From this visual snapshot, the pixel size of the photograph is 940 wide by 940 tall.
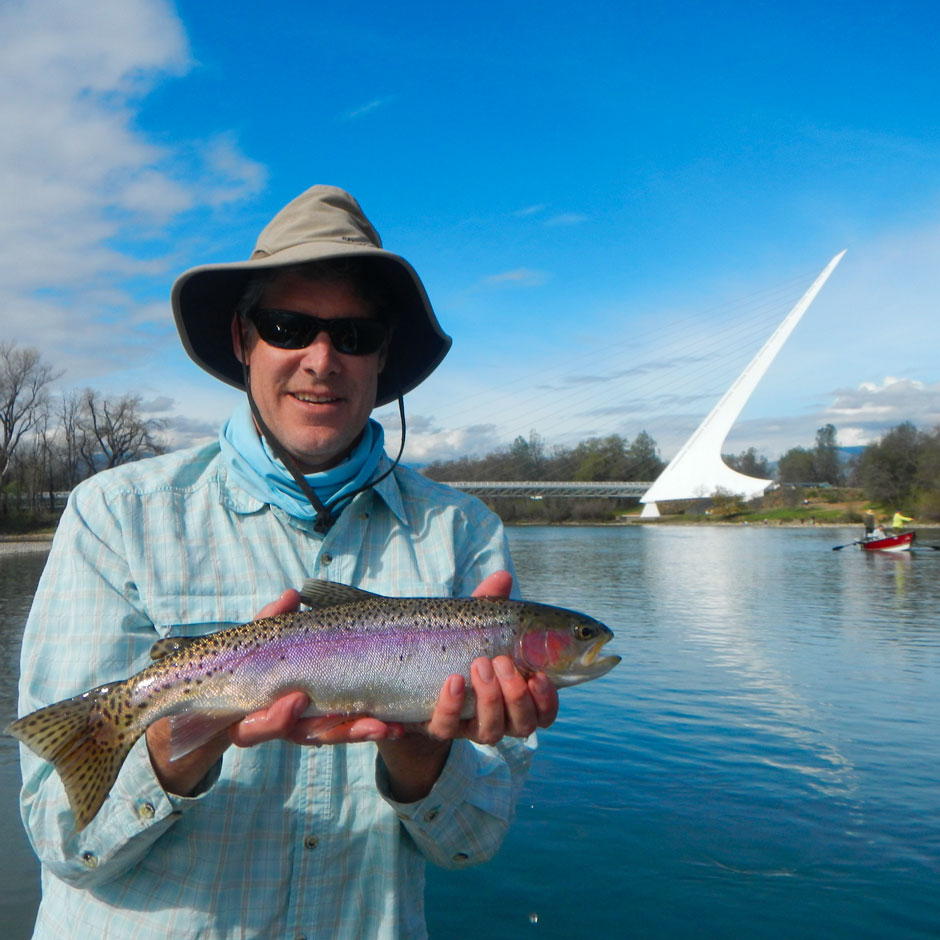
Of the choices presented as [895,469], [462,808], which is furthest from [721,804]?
[895,469]

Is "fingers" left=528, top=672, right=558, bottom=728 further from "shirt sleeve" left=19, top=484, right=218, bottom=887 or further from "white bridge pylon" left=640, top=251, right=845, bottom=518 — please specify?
"white bridge pylon" left=640, top=251, right=845, bottom=518

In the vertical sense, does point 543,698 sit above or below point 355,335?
below

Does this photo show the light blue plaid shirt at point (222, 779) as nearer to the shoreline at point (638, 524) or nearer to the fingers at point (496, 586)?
the fingers at point (496, 586)

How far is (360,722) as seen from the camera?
2.50m

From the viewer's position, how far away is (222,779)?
2.57 metres

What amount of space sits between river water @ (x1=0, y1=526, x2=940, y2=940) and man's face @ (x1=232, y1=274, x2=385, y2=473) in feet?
17.4

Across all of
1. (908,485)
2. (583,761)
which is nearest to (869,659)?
(583,761)

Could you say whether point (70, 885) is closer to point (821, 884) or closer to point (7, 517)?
point (821, 884)

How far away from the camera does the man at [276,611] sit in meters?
2.43

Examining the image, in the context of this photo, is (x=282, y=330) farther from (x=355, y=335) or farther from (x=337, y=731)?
(x=337, y=731)

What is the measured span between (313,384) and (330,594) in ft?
2.38

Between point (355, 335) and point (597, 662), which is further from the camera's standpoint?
point (355, 335)

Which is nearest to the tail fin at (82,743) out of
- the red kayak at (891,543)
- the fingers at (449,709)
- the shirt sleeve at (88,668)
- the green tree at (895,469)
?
the shirt sleeve at (88,668)

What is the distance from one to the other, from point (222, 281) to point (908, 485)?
282 feet
